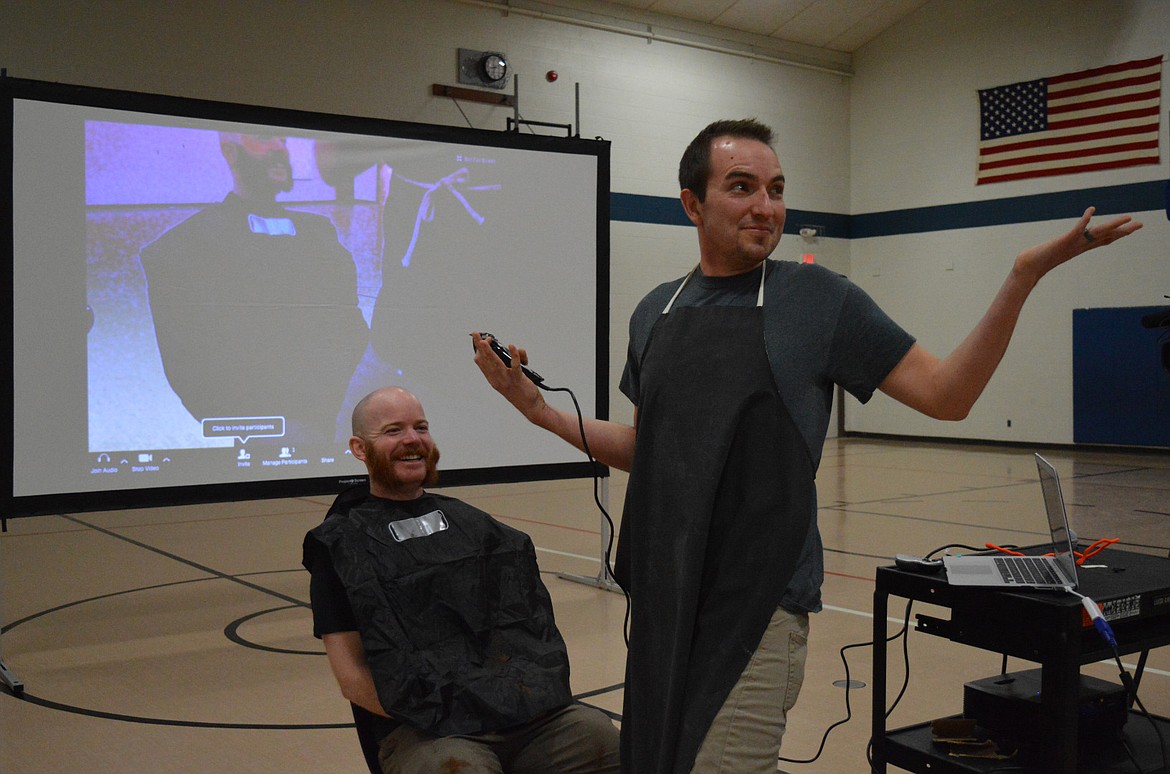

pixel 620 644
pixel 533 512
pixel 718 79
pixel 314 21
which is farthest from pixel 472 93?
pixel 620 644

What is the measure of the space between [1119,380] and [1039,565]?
10.5 metres

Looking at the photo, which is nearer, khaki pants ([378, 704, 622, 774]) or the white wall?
khaki pants ([378, 704, 622, 774])

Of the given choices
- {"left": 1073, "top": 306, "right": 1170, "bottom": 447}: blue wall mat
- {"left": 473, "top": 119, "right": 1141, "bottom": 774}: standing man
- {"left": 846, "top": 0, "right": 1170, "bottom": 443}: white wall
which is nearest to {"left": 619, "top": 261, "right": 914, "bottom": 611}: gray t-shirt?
{"left": 473, "top": 119, "right": 1141, "bottom": 774}: standing man

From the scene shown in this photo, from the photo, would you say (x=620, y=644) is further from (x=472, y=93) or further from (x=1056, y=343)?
(x=1056, y=343)

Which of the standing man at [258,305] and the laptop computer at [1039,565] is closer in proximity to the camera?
the laptop computer at [1039,565]

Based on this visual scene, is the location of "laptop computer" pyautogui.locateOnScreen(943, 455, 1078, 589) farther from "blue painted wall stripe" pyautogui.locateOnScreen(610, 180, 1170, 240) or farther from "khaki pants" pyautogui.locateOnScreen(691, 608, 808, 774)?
"blue painted wall stripe" pyautogui.locateOnScreen(610, 180, 1170, 240)

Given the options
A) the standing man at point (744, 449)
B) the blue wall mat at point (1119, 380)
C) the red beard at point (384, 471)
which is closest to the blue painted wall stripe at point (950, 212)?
the blue wall mat at point (1119, 380)

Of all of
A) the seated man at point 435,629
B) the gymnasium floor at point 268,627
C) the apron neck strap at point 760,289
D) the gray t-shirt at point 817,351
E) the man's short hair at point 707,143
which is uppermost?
the man's short hair at point 707,143

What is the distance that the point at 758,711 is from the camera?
5.62ft

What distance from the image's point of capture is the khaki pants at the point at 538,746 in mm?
2219

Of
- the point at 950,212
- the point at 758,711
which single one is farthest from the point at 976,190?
the point at 758,711

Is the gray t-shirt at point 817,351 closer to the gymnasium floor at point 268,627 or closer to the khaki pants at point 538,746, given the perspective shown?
the khaki pants at point 538,746

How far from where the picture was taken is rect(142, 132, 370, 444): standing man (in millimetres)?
4379

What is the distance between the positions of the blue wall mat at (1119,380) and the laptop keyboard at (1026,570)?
9984 millimetres
